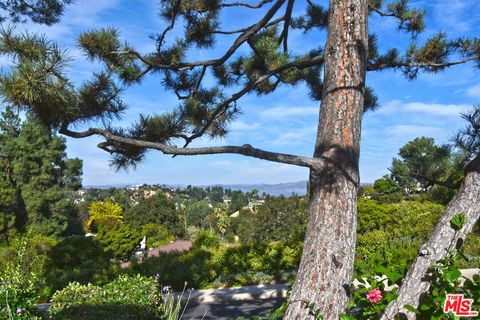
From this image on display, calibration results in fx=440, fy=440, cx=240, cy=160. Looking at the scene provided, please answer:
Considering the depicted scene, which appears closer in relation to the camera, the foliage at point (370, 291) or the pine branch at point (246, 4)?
the foliage at point (370, 291)

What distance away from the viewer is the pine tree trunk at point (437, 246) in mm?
2199

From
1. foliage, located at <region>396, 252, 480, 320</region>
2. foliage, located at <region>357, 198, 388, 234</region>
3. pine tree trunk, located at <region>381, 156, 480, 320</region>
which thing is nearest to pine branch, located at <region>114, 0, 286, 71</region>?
pine tree trunk, located at <region>381, 156, 480, 320</region>

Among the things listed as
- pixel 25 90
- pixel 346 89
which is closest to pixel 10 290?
pixel 25 90

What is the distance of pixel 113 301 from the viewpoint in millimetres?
4844

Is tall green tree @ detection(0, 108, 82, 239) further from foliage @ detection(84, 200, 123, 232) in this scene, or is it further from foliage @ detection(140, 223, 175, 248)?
foliage @ detection(140, 223, 175, 248)

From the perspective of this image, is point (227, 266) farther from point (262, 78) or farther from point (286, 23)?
point (262, 78)

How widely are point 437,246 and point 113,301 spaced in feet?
12.2

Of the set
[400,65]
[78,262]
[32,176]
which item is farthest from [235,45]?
[32,176]

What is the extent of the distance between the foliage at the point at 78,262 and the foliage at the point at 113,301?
150 inches

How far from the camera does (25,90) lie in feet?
7.97

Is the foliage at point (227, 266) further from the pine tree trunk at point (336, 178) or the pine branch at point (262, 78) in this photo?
the pine tree trunk at point (336, 178)

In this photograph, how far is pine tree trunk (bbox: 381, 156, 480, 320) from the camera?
2.20 meters

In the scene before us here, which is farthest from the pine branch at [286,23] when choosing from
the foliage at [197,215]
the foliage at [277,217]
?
the foliage at [197,215]

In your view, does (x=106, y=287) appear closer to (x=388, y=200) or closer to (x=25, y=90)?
(x=25, y=90)
